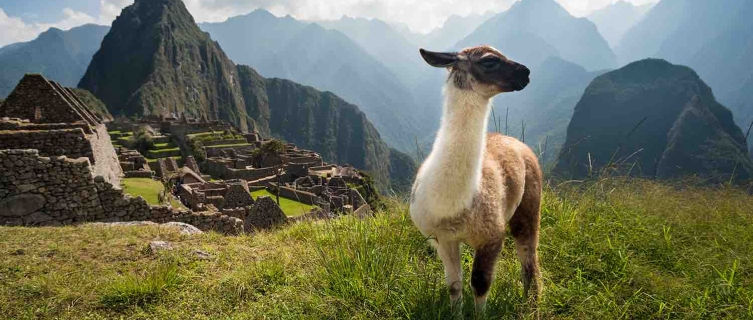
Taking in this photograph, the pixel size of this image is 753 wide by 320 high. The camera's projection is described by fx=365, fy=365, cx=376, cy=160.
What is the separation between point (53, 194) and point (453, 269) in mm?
10856

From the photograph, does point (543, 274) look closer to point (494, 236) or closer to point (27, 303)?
point (494, 236)

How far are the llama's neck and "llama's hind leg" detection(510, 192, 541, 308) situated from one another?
812 mm

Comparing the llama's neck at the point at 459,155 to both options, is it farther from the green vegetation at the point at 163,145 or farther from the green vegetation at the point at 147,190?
the green vegetation at the point at 163,145

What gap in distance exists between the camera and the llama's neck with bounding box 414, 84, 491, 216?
266 centimetres

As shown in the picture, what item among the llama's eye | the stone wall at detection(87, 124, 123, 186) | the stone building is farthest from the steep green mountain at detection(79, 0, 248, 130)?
the llama's eye

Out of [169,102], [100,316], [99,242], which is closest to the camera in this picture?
[100,316]

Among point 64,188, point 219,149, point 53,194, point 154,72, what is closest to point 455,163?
point 64,188

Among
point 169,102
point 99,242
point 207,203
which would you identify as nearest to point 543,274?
point 99,242

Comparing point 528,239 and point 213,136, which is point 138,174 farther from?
point 213,136

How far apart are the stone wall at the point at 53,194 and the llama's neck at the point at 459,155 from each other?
10.3 m

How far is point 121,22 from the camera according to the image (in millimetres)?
199750

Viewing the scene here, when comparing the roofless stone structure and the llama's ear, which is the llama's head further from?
the roofless stone structure

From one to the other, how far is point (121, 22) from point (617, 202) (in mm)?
253364

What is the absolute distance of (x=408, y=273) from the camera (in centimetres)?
311
